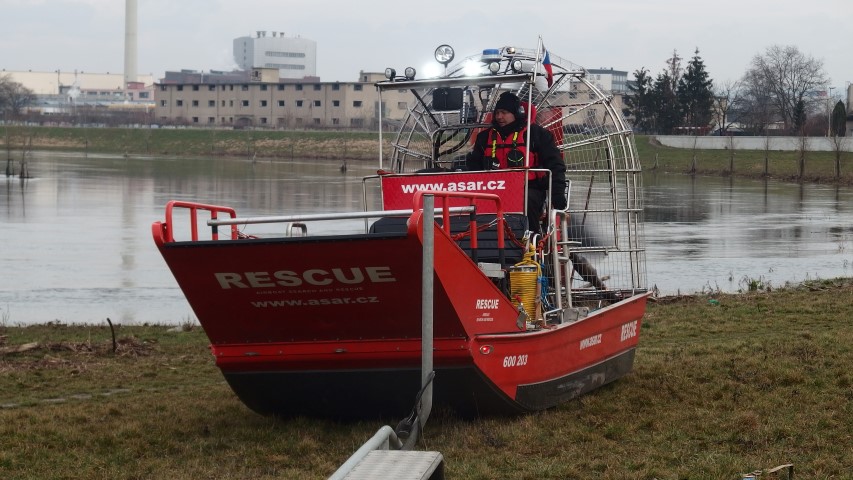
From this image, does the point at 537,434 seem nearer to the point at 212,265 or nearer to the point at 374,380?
the point at 374,380

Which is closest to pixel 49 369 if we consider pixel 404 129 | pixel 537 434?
pixel 404 129

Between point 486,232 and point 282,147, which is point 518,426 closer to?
point 486,232

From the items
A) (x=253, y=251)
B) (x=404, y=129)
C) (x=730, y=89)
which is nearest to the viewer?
(x=253, y=251)

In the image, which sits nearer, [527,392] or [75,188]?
[527,392]

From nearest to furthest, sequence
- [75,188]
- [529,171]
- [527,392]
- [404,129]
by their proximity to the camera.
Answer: [527,392], [529,171], [404,129], [75,188]

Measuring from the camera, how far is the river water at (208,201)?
2012 cm

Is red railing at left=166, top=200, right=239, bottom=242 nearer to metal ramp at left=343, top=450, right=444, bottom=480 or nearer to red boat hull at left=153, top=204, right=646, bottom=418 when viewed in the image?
red boat hull at left=153, top=204, right=646, bottom=418

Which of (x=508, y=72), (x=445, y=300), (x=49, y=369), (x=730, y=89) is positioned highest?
(x=730, y=89)

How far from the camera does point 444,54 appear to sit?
415 inches

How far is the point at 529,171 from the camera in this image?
392 inches

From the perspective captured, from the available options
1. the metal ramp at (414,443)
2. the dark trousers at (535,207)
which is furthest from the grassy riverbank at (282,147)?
the metal ramp at (414,443)

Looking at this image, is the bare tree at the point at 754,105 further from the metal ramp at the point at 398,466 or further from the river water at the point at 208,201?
the metal ramp at the point at 398,466

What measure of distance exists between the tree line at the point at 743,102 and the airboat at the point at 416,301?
7990 centimetres

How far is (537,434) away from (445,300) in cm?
133
